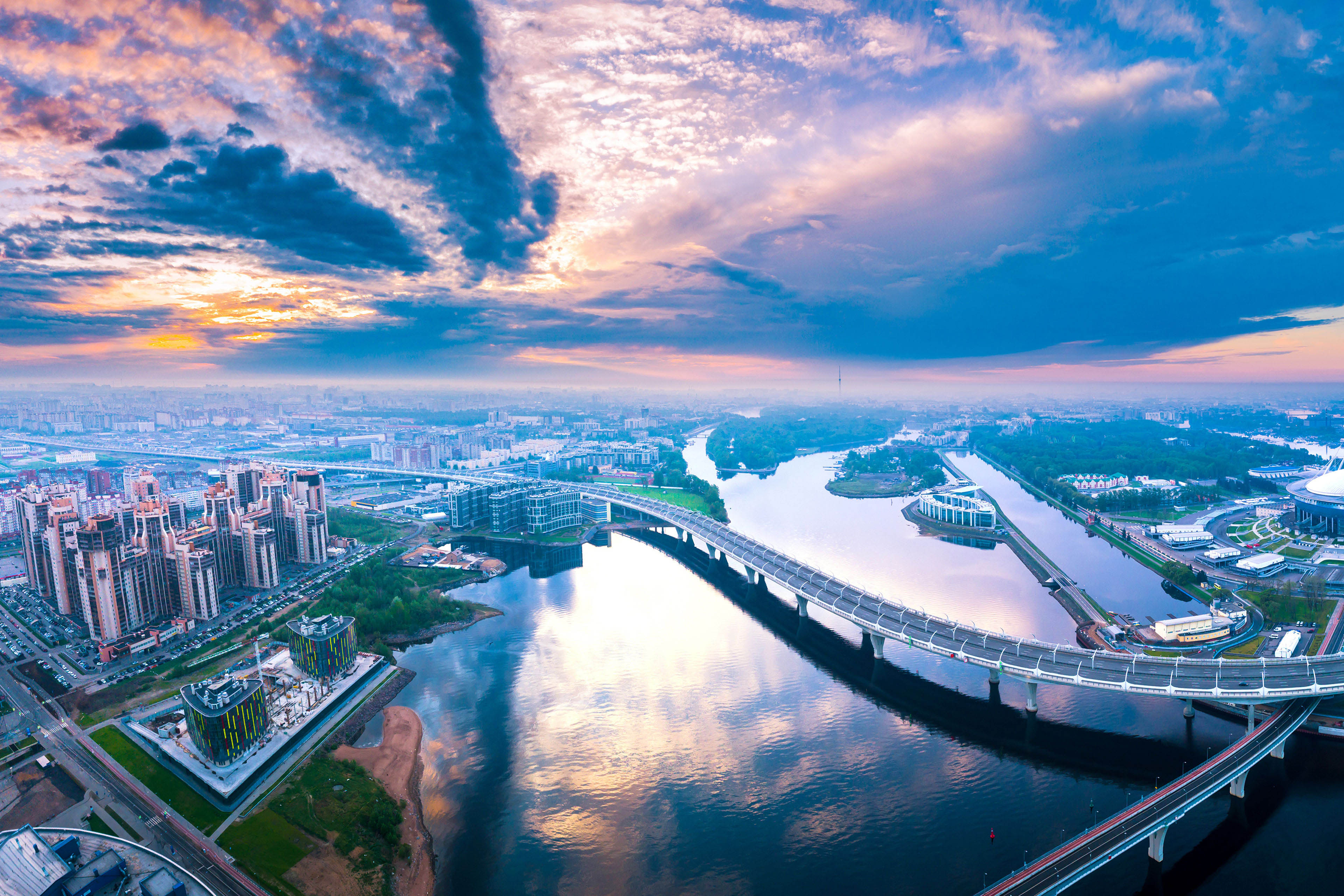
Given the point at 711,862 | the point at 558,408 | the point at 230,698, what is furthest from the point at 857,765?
the point at 558,408

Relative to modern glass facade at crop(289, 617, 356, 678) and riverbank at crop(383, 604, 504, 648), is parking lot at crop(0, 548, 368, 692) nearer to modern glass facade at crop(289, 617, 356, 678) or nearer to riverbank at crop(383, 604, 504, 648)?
modern glass facade at crop(289, 617, 356, 678)

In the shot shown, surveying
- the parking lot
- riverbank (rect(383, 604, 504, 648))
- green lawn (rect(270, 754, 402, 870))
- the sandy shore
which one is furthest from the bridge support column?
the parking lot

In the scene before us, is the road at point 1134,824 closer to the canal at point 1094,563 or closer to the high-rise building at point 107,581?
the canal at point 1094,563

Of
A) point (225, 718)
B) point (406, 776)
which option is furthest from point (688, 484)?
point (225, 718)

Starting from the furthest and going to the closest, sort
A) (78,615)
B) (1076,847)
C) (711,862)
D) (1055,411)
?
(1055,411) → (78,615) → (711,862) → (1076,847)

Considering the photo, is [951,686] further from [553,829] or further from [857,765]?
[553,829]

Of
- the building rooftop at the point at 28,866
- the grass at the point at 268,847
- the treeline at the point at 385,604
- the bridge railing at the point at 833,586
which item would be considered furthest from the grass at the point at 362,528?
the building rooftop at the point at 28,866
